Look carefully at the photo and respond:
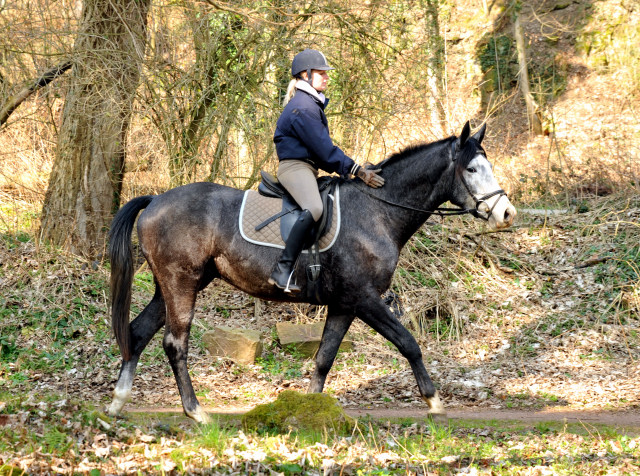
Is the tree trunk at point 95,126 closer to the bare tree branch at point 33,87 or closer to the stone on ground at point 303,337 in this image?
the bare tree branch at point 33,87

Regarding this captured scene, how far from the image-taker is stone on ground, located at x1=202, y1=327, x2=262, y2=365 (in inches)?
367

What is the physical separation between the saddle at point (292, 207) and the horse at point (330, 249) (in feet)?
0.48

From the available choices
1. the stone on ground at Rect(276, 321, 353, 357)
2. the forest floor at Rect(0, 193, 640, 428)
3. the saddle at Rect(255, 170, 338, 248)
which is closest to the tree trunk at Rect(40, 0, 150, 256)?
the forest floor at Rect(0, 193, 640, 428)

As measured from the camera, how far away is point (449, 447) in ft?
17.3

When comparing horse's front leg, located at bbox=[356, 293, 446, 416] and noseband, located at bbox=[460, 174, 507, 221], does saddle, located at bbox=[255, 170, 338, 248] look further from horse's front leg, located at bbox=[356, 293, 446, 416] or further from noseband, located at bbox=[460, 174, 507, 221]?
noseband, located at bbox=[460, 174, 507, 221]

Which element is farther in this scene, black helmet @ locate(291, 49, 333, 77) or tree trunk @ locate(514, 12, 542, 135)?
tree trunk @ locate(514, 12, 542, 135)

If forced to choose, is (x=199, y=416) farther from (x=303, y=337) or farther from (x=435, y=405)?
(x=303, y=337)

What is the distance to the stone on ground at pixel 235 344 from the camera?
30.6 feet

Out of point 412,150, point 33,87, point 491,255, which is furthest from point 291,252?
point 33,87

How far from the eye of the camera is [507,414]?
722 centimetres

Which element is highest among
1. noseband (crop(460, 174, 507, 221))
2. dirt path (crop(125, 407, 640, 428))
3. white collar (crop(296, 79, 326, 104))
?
white collar (crop(296, 79, 326, 104))

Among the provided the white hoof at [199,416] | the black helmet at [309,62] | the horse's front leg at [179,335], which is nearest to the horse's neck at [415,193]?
the black helmet at [309,62]

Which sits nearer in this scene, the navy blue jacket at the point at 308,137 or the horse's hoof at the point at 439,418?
the navy blue jacket at the point at 308,137

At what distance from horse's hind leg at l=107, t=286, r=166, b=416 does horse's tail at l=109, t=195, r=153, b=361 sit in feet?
0.32
